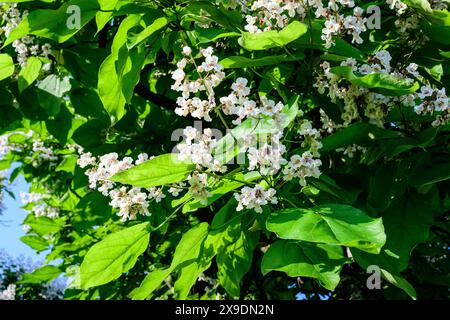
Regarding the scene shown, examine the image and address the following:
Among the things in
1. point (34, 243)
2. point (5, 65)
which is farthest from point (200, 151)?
point (34, 243)

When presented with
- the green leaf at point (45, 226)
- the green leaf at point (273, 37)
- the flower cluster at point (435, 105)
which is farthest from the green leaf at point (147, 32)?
the green leaf at point (45, 226)

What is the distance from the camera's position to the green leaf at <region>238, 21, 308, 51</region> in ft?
4.05

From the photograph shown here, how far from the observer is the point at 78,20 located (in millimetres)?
1526

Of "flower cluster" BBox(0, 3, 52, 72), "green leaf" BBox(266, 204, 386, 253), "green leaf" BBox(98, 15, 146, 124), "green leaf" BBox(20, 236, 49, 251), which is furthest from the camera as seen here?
"green leaf" BBox(20, 236, 49, 251)

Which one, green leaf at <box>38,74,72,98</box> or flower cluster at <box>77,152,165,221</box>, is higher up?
flower cluster at <box>77,152,165,221</box>

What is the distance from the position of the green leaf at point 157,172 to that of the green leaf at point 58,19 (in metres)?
0.53

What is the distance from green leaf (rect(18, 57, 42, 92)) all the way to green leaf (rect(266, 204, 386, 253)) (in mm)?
1228

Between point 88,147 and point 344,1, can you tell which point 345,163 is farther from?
point 88,147

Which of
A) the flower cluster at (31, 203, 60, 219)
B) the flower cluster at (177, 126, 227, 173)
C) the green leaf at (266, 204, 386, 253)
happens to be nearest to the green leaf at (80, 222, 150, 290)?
the flower cluster at (177, 126, 227, 173)

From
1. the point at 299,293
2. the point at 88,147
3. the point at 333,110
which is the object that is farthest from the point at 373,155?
the point at 299,293

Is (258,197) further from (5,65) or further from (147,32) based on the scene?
(5,65)

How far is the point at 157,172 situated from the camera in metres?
1.22

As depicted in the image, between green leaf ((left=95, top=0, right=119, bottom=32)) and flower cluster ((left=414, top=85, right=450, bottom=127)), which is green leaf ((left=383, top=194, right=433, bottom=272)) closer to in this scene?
flower cluster ((left=414, top=85, right=450, bottom=127))

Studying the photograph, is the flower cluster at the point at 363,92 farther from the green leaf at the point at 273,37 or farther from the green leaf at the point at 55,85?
the green leaf at the point at 55,85
